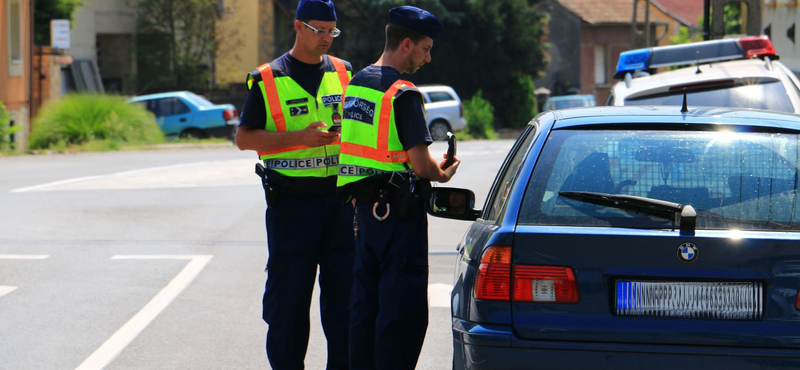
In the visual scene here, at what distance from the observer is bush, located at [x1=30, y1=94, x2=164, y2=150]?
1017 inches

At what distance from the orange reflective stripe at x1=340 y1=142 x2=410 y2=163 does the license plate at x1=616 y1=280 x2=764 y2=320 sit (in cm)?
137

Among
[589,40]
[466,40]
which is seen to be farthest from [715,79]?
[589,40]

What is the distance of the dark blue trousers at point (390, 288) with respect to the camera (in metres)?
4.71

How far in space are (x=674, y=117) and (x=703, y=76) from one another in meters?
4.63

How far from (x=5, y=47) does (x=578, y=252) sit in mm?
24899

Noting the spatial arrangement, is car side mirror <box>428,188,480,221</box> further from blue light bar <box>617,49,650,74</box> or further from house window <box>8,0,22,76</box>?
house window <box>8,0,22,76</box>

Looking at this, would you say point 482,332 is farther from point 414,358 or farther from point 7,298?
point 7,298

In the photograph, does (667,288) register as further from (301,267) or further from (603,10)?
(603,10)

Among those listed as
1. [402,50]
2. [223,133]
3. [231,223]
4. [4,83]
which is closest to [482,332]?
[402,50]

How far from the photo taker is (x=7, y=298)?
7.90 metres

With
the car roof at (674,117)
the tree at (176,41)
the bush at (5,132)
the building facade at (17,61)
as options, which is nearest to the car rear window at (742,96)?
the car roof at (674,117)

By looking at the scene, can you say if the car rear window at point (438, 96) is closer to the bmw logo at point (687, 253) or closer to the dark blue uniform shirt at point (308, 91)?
the dark blue uniform shirt at point (308, 91)

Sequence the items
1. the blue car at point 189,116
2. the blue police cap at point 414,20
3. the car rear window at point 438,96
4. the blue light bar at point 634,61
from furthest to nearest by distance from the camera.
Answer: the car rear window at point 438,96 < the blue car at point 189,116 < the blue light bar at point 634,61 < the blue police cap at point 414,20

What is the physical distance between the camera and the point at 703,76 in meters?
8.74
